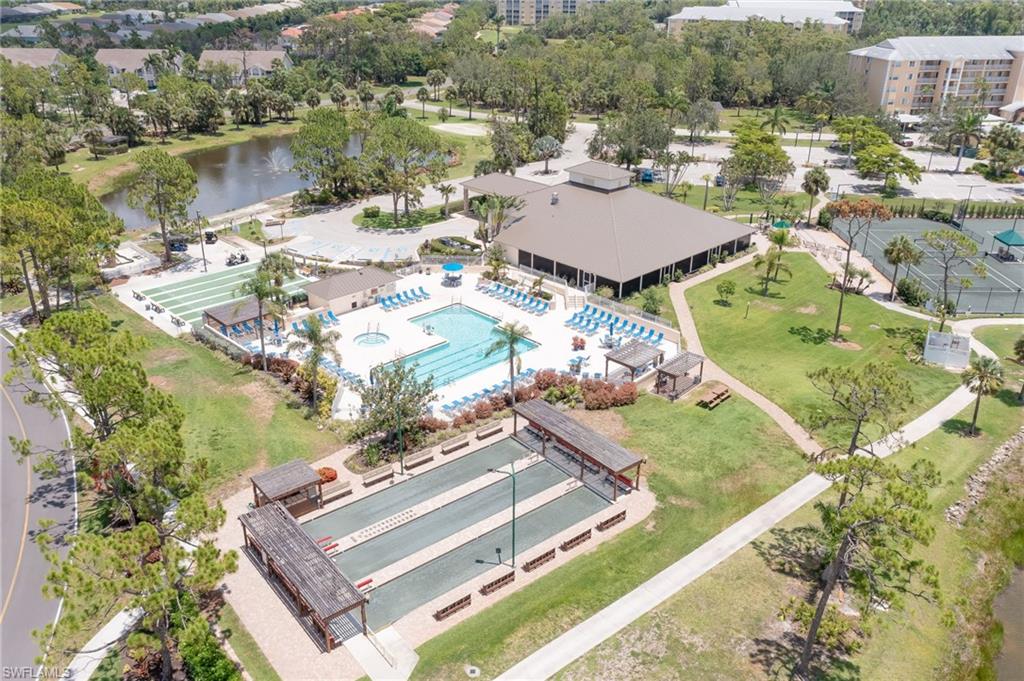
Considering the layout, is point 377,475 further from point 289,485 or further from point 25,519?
point 25,519

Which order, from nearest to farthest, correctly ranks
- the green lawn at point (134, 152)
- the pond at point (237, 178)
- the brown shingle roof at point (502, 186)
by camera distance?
the brown shingle roof at point (502, 186) < the pond at point (237, 178) < the green lawn at point (134, 152)

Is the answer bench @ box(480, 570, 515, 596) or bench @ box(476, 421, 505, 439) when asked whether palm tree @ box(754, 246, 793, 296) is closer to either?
bench @ box(476, 421, 505, 439)

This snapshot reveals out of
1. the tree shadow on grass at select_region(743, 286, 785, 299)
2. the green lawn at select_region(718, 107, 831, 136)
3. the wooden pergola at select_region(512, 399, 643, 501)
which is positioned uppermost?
the green lawn at select_region(718, 107, 831, 136)

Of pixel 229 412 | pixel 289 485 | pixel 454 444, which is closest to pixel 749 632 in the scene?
pixel 454 444

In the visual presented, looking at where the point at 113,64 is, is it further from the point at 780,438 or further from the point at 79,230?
the point at 780,438

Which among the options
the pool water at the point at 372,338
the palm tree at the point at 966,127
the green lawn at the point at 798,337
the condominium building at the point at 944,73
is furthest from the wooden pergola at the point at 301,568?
the condominium building at the point at 944,73

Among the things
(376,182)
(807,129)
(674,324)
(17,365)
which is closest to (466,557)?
(17,365)

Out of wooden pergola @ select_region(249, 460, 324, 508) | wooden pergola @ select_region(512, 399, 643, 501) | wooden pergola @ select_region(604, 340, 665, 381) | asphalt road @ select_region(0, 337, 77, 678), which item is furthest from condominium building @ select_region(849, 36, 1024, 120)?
asphalt road @ select_region(0, 337, 77, 678)

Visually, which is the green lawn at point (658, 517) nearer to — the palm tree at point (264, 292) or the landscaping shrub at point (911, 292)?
the palm tree at point (264, 292)
